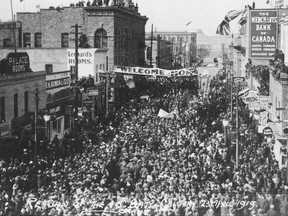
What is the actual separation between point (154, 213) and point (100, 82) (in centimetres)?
3970

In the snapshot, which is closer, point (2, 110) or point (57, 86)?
point (2, 110)

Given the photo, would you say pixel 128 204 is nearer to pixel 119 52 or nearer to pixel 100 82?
pixel 100 82

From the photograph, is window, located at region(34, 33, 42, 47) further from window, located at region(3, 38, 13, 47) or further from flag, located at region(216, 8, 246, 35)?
flag, located at region(216, 8, 246, 35)

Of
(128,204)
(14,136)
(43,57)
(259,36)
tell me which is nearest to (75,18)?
(43,57)

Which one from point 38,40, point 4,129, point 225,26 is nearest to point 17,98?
point 4,129

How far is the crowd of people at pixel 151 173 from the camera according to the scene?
20250mm

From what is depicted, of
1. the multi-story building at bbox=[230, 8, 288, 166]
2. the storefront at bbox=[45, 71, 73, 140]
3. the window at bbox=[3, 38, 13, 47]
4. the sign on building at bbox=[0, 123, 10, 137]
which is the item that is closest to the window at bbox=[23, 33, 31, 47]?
the window at bbox=[3, 38, 13, 47]

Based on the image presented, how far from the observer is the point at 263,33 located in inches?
1971

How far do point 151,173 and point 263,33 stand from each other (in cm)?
2716

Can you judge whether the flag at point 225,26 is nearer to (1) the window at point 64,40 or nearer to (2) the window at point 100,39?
(2) the window at point 100,39

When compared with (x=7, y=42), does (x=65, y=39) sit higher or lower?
higher

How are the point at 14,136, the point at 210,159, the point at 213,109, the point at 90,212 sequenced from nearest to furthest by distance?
1. the point at 90,212
2. the point at 210,159
3. the point at 14,136
4. the point at 213,109

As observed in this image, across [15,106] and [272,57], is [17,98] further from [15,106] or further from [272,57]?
[272,57]

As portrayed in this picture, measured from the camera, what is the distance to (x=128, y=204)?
67.2 ft
